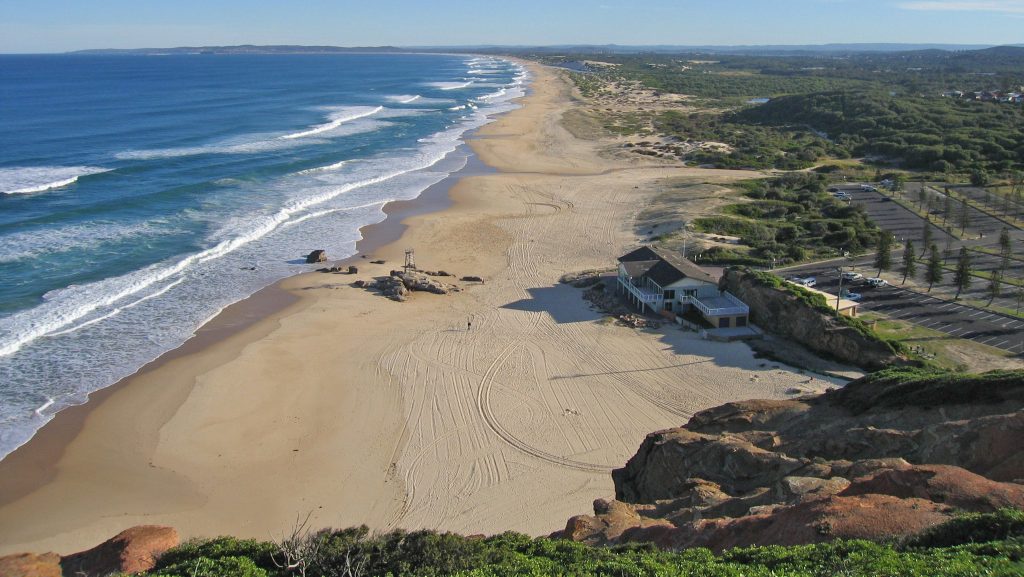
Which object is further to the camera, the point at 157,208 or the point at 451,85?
the point at 451,85

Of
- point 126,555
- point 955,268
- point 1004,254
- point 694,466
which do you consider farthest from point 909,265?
point 126,555

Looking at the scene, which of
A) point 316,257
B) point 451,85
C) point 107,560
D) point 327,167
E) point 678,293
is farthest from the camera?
point 451,85

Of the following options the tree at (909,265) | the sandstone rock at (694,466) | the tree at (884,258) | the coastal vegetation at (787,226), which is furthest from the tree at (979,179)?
the sandstone rock at (694,466)

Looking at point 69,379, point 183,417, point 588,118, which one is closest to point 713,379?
point 183,417

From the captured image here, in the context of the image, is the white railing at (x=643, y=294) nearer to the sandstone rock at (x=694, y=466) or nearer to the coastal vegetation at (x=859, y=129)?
the sandstone rock at (x=694, y=466)

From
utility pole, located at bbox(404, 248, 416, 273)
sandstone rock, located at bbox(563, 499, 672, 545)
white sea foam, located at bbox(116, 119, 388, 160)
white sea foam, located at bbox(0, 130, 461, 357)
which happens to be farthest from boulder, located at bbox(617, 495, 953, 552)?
white sea foam, located at bbox(116, 119, 388, 160)

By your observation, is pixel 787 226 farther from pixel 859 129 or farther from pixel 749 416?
pixel 859 129

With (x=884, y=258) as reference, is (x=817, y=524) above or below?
above
